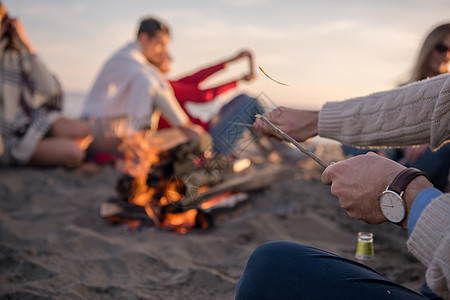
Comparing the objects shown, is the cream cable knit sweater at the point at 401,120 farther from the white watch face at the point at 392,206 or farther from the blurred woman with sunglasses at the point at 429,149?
the blurred woman with sunglasses at the point at 429,149

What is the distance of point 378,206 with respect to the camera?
3.43ft

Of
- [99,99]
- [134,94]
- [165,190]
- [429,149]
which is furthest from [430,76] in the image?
[99,99]

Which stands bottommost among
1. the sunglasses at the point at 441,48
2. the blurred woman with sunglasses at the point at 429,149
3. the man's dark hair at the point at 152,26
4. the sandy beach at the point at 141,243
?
the sandy beach at the point at 141,243

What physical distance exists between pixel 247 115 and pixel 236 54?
3.27 meters

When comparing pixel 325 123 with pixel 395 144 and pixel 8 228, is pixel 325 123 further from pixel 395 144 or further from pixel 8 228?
pixel 8 228

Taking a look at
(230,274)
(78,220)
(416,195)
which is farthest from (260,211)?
(416,195)

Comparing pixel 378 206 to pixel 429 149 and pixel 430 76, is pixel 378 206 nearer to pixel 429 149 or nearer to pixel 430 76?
pixel 429 149

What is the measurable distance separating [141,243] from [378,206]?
199 centimetres

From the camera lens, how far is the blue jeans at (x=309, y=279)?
3.42 feet

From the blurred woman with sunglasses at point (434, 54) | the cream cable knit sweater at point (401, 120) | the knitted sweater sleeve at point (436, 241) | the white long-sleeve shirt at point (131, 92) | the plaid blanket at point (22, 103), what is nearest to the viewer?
the knitted sweater sleeve at point (436, 241)

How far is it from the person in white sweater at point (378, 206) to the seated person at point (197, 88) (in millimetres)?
3368

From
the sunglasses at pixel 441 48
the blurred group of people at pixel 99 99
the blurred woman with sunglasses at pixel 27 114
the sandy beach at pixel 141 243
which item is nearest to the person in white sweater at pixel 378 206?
the sandy beach at pixel 141 243

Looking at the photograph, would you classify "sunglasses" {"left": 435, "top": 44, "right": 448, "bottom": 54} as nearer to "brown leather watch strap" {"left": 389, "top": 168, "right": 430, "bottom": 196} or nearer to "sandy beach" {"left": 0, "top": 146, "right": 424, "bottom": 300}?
"sandy beach" {"left": 0, "top": 146, "right": 424, "bottom": 300}

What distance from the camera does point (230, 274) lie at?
223 centimetres
